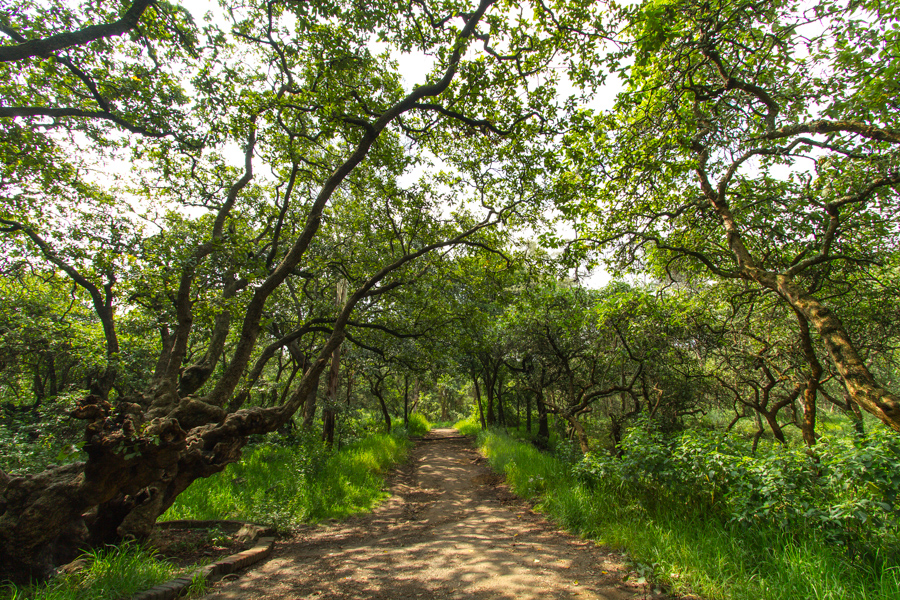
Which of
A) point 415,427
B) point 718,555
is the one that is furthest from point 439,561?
point 415,427

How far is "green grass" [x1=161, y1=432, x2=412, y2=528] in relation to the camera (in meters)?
5.74

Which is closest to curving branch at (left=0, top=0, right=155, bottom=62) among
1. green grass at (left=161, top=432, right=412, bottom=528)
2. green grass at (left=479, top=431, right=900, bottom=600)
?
green grass at (left=161, top=432, right=412, bottom=528)

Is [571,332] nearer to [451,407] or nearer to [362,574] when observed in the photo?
[362,574]

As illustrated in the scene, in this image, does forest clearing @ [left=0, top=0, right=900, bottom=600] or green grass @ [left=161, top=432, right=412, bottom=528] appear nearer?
forest clearing @ [left=0, top=0, right=900, bottom=600]

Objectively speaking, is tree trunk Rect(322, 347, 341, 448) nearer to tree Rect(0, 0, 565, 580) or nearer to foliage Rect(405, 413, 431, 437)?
tree Rect(0, 0, 565, 580)

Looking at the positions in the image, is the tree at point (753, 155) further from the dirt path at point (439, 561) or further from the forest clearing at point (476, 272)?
the dirt path at point (439, 561)

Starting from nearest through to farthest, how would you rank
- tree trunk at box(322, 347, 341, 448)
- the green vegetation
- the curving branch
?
the curving branch < tree trunk at box(322, 347, 341, 448) < the green vegetation

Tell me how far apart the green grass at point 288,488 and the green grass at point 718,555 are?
13.7 feet

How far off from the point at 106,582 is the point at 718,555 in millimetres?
5121

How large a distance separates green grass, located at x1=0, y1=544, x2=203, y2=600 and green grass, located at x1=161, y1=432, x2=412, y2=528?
222cm

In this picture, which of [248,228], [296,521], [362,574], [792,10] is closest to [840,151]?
[792,10]

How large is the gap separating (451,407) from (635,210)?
38.2m

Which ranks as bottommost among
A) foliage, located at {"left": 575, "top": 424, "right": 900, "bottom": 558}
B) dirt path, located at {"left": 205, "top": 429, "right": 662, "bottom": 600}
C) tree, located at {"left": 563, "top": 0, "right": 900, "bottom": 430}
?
dirt path, located at {"left": 205, "top": 429, "right": 662, "bottom": 600}

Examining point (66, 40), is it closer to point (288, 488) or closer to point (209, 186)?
point (209, 186)
